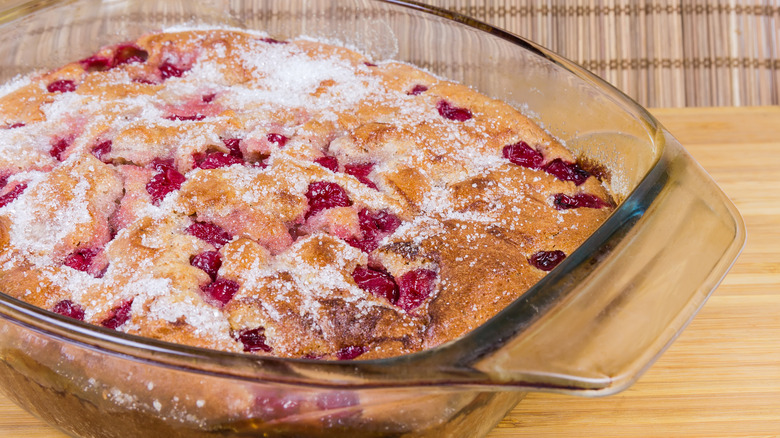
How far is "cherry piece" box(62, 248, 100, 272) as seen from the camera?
3.63 feet

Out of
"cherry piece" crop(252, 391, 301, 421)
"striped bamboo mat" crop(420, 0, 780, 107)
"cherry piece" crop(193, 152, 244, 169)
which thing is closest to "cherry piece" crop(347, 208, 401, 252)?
"cherry piece" crop(193, 152, 244, 169)

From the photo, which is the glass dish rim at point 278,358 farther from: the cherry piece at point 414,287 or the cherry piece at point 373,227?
the cherry piece at point 373,227

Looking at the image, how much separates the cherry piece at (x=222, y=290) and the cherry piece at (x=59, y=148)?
1.56ft

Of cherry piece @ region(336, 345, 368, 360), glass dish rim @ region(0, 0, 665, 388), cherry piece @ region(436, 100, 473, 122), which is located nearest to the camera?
glass dish rim @ region(0, 0, 665, 388)

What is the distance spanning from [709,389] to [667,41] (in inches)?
54.5

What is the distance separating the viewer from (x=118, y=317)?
1009 mm

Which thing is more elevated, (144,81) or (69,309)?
(144,81)

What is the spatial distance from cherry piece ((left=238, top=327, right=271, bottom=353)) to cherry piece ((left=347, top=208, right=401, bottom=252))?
0.23 meters

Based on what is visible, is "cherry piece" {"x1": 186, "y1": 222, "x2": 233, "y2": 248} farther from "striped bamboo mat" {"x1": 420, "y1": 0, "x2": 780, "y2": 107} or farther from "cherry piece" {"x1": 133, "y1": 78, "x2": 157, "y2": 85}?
"striped bamboo mat" {"x1": 420, "y1": 0, "x2": 780, "y2": 107}

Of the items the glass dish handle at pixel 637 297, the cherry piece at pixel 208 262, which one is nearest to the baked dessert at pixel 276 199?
the cherry piece at pixel 208 262

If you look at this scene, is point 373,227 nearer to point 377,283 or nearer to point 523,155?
point 377,283

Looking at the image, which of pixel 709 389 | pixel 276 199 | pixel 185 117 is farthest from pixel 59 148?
pixel 709 389

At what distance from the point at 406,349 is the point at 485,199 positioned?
36 centimetres

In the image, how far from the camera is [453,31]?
1.60 meters
